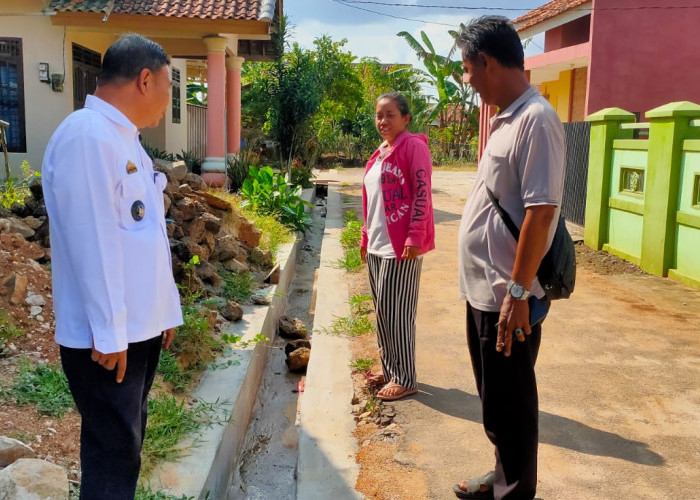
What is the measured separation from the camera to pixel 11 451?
301 cm

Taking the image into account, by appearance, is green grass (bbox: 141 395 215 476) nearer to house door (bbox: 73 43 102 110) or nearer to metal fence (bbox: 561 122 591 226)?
metal fence (bbox: 561 122 591 226)

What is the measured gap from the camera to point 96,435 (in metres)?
2.39

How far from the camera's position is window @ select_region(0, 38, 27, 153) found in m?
11.3

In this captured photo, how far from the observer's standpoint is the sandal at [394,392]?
453 cm

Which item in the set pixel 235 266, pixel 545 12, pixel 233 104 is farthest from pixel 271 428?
pixel 545 12

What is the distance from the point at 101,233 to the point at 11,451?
4.44 ft

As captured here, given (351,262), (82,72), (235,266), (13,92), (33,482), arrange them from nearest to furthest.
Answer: (33,482), (235,266), (351,262), (13,92), (82,72)

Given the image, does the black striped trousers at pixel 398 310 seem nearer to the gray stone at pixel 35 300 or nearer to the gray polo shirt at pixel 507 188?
the gray polo shirt at pixel 507 188

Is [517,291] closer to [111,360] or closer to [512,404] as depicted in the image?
[512,404]

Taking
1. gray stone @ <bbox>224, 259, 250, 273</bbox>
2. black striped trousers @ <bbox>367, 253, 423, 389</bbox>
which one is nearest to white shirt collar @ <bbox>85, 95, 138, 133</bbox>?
black striped trousers @ <bbox>367, 253, 423, 389</bbox>

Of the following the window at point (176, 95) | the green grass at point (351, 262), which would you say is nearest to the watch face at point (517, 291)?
the green grass at point (351, 262)

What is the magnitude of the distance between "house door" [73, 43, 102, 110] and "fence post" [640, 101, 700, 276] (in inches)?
330

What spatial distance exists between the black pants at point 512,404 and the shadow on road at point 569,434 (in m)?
1.09

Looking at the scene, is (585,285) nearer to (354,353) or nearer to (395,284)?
(354,353)
